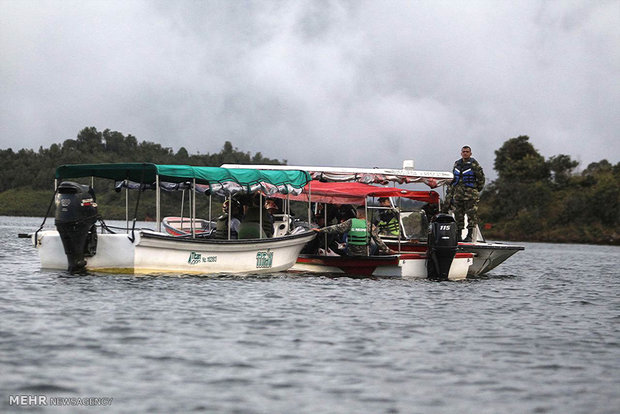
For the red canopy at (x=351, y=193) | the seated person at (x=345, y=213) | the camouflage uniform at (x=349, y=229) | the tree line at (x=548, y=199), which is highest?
the tree line at (x=548, y=199)

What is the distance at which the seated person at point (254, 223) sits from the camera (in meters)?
21.7

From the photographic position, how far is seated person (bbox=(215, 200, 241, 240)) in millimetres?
22016

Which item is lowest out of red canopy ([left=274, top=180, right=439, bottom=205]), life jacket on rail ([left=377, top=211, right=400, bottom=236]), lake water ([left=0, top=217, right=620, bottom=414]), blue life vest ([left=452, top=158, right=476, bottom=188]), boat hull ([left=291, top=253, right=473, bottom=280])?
lake water ([left=0, top=217, right=620, bottom=414])

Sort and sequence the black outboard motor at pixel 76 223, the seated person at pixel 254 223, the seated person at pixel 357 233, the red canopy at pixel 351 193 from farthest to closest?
the red canopy at pixel 351 193 < the seated person at pixel 357 233 < the seated person at pixel 254 223 < the black outboard motor at pixel 76 223

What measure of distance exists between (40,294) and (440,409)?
10.1 metres

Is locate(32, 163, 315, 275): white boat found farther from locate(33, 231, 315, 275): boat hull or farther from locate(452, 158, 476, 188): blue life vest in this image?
locate(452, 158, 476, 188): blue life vest

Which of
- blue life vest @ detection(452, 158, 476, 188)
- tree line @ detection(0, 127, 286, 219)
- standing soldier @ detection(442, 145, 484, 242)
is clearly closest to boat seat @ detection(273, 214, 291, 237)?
standing soldier @ detection(442, 145, 484, 242)

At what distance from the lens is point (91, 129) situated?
517 ft

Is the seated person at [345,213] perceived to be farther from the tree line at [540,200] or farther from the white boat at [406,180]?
the tree line at [540,200]

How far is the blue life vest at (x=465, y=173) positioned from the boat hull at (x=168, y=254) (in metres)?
5.32

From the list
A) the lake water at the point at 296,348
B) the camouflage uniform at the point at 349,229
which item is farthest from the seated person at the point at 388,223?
the lake water at the point at 296,348

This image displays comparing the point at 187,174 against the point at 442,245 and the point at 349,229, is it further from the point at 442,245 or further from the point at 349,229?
the point at 442,245

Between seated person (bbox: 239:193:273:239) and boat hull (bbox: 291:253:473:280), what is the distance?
1.61 m

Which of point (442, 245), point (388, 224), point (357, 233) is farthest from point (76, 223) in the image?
point (388, 224)
